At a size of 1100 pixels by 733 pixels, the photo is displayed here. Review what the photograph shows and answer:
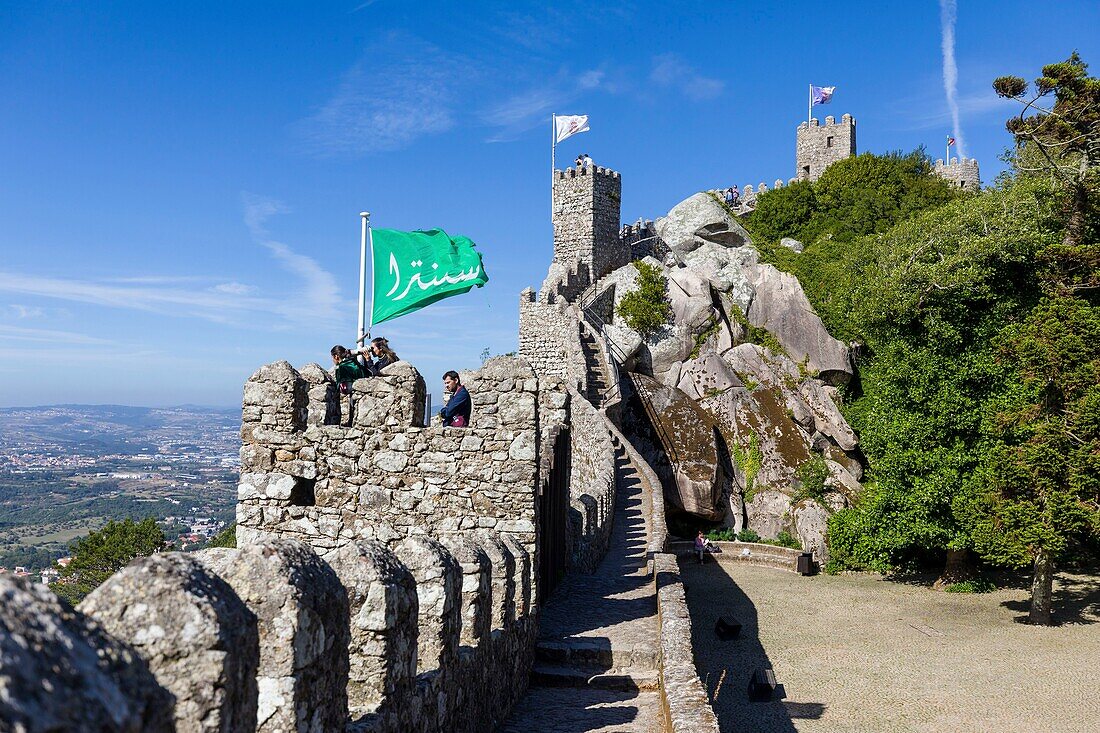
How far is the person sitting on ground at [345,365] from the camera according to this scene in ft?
27.0

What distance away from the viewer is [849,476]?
26.4m

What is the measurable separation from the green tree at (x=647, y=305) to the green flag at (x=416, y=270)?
77.9ft

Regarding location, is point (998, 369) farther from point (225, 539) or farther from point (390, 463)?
point (225, 539)

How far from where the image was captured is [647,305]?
33.4 meters

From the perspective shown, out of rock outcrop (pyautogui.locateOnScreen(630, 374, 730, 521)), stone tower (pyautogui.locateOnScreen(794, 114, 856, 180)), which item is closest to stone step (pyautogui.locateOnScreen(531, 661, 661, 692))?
rock outcrop (pyautogui.locateOnScreen(630, 374, 730, 521))

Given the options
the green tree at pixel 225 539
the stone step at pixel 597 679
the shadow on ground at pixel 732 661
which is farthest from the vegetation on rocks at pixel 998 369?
the green tree at pixel 225 539

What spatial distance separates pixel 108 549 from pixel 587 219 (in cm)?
2631

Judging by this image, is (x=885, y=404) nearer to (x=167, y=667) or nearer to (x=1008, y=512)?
(x=1008, y=512)

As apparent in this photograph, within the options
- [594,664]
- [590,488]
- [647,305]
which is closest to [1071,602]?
[590,488]

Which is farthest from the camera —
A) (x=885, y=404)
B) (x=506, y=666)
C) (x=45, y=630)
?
(x=885, y=404)

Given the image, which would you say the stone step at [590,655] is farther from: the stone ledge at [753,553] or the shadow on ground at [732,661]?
the stone ledge at [753,553]

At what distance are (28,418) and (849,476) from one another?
10279cm

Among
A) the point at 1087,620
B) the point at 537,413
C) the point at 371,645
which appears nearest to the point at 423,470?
the point at 537,413

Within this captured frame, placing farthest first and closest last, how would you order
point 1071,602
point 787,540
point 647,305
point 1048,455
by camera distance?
point 647,305 → point 787,540 → point 1071,602 → point 1048,455
